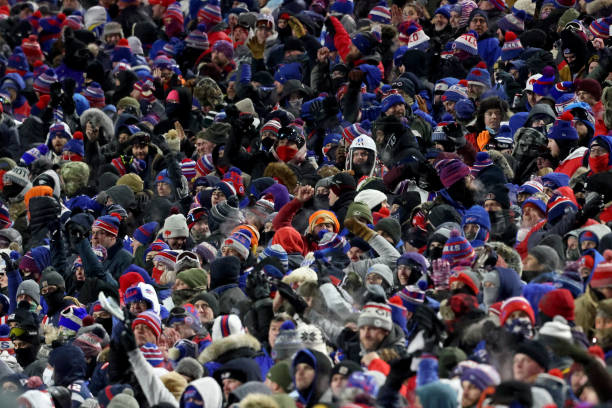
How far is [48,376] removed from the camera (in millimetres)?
13219

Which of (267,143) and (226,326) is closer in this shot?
(226,326)

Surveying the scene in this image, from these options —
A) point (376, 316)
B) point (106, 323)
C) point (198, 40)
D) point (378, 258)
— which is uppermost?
point (376, 316)

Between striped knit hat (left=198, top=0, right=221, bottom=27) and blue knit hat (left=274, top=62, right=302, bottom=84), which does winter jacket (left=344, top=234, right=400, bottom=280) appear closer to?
blue knit hat (left=274, top=62, right=302, bottom=84)

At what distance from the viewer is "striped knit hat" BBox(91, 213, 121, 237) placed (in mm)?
15750

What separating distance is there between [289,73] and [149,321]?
700cm

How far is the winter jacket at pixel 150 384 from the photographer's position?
11180mm

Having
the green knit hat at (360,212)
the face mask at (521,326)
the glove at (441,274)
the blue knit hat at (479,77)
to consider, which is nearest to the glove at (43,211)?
the green knit hat at (360,212)

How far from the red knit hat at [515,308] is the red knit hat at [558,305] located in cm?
29

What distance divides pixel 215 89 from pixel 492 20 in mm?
3412

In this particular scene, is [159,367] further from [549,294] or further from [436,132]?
[436,132]

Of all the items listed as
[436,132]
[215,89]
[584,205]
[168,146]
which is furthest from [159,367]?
[215,89]

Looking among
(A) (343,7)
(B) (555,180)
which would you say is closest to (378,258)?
(B) (555,180)

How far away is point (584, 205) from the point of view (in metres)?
13.3

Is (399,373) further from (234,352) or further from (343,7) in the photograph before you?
(343,7)
